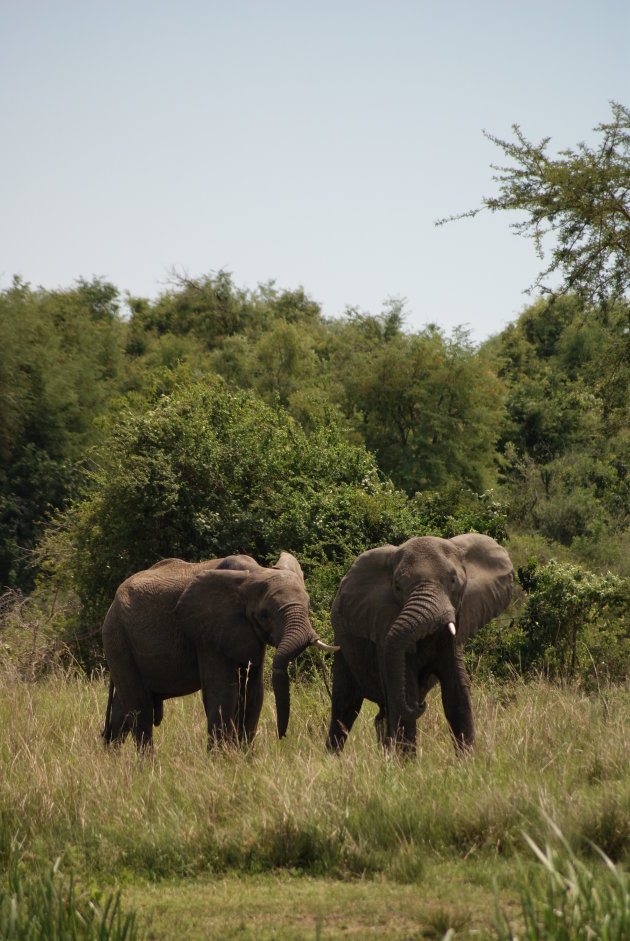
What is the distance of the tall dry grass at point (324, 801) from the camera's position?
231 inches

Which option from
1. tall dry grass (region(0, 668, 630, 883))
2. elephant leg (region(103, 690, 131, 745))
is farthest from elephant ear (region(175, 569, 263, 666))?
elephant leg (region(103, 690, 131, 745))

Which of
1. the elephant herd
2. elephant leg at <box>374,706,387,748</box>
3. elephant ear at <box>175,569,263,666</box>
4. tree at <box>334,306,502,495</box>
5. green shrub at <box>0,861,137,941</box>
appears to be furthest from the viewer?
tree at <box>334,306,502,495</box>

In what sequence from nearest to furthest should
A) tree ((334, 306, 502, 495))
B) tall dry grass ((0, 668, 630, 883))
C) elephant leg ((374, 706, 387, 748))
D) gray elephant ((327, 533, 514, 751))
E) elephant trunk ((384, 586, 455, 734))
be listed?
1. tall dry grass ((0, 668, 630, 883))
2. elephant trunk ((384, 586, 455, 734))
3. gray elephant ((327, 533, 514, 751))
4. elephant leg ((374, 706, 387, 748))
5. tree ((334, 306, 502, 495))

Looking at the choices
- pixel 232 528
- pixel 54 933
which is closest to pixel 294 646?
pixel 54 933

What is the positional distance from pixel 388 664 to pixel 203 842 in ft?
6.29

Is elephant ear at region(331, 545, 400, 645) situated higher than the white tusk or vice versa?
elephant ear at region(331, 545, 400, 645)

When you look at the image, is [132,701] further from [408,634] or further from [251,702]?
[408,634]

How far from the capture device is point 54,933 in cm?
467

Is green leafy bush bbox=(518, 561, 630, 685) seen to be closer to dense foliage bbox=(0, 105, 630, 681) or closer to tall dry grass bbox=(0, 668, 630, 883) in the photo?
dense foliage bbox=(0, 105, 630, 681)

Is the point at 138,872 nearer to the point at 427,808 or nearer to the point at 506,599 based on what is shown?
the point at 427,808

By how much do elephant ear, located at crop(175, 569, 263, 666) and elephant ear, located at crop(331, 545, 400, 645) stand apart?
2.35 feet

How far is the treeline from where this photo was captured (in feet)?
50.7

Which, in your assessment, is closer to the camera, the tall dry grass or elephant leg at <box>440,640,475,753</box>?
the tall dry grass

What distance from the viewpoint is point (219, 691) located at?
854cm
